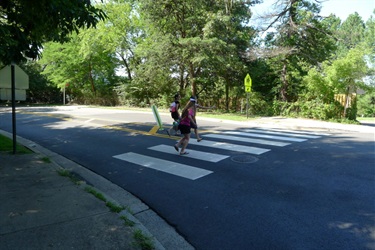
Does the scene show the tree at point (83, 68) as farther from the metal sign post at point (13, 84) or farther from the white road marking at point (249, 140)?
the white road marking at point (249, 140)

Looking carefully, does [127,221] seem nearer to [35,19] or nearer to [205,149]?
[205,149]

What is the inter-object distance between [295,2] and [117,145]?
17.8m

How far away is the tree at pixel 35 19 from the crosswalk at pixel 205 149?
359 cm

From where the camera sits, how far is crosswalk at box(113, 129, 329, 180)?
21.7 feet

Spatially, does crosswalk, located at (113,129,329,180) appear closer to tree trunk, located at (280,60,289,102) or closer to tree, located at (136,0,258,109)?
tree, located at (136,0,258,109)

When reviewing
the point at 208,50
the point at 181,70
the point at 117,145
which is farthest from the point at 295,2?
the point at 117,145

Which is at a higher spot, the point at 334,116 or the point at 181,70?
the point at 181,70

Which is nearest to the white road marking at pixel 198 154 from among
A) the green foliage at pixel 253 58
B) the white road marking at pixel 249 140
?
the white road marking at pixel 249 140

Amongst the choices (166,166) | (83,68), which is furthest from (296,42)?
(83,68)

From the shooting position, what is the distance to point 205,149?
8555mm

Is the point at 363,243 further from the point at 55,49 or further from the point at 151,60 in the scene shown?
the point at 55,49

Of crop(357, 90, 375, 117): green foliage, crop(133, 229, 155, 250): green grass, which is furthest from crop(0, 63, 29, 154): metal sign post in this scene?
crop(357, 90, 375, 117): green foliage

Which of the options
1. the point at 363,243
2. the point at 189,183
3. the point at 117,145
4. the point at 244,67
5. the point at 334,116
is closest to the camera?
the point at 363,243

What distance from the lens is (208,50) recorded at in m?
20.0
